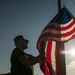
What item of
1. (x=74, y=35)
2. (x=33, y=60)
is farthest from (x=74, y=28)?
(x=33, y=60)

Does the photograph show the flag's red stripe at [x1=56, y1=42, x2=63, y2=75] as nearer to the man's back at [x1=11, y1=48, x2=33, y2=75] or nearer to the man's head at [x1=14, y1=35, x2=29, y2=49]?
the man's head at [x1=14, y1=35, x2=29, y2=49]

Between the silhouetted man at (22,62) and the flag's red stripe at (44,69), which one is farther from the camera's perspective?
the flag's red stripe at (44,69)

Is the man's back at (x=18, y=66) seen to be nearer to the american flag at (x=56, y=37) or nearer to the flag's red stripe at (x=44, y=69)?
the american flag at (x=56, y=37)

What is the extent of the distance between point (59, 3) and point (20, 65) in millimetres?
4140

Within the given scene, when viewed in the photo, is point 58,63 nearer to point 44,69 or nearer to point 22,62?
point 44,69

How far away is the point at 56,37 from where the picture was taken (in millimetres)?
8328

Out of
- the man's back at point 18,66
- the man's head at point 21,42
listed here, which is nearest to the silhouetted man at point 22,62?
the man's back at point 18,66

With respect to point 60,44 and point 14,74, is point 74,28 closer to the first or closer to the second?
point 60,44

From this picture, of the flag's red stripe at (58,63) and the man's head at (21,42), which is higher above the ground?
the man's head at (21,42)

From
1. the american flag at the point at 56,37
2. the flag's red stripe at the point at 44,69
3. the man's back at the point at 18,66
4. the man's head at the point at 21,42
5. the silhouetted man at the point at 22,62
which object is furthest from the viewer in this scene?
the american flag at the point at 56,37

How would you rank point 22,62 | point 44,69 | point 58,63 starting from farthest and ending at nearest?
point 58,63 < point 44,69 < point 22,62

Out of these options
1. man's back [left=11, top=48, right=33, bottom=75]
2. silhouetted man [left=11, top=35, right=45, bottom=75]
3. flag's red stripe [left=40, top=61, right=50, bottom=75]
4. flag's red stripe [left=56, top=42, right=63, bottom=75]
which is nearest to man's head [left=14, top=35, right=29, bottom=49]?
silhouetted man [left=11, top=35, right=45, bottom=75]

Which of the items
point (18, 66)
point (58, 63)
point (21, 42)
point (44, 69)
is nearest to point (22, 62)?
point (18, 66)

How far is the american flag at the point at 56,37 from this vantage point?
804 cm
